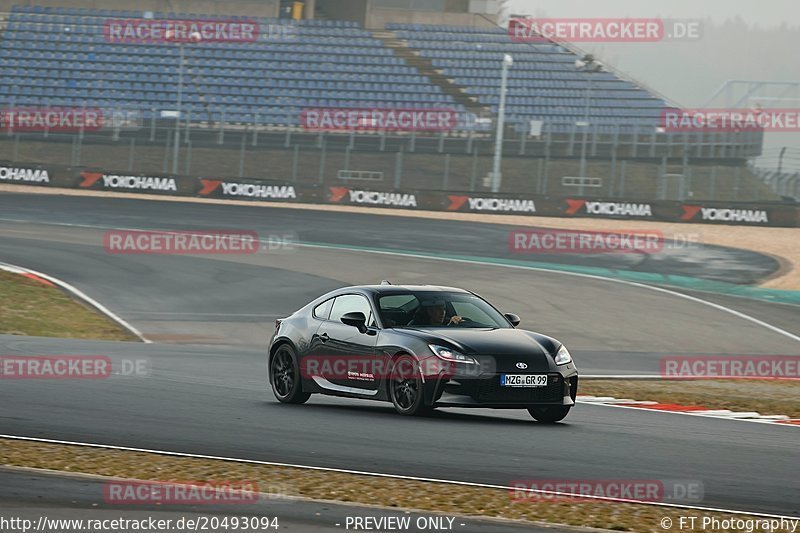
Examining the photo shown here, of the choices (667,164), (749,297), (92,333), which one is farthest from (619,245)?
(92,333)

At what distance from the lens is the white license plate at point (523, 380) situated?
11.3m

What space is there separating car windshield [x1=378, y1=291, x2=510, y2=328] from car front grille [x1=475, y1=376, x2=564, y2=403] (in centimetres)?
115

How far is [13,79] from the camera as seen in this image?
182 ft

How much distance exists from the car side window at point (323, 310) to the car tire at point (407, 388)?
146cm

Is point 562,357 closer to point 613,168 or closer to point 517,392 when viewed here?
point 517,392

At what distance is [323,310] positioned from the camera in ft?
43.3

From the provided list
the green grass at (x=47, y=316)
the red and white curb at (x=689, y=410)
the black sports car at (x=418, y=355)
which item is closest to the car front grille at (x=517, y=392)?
the black sports car at (x=418, y=355)

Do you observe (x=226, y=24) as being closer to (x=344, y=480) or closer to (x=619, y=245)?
(x=619, y=245)

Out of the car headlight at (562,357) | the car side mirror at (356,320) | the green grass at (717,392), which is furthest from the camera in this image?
the green grass at (717,392)

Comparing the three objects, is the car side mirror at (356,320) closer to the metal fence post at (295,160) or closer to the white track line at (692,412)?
the white track line at (692,412)

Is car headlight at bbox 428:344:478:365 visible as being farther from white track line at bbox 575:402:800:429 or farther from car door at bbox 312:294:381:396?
white track line at bbox 575:402:800:429

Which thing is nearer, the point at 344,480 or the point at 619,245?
the point at 344,480

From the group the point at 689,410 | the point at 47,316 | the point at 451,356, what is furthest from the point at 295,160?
the point at 451,356

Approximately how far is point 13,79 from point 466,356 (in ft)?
160
